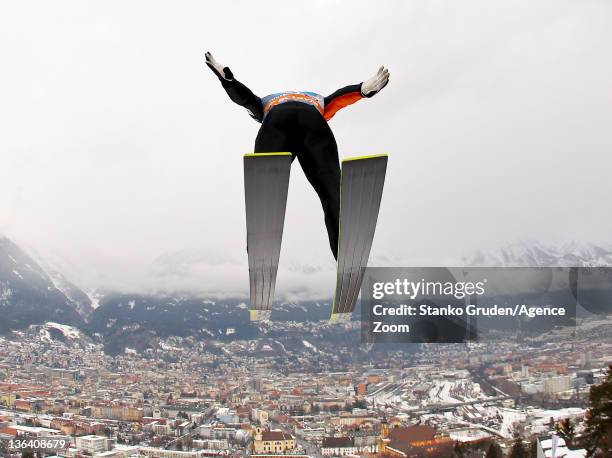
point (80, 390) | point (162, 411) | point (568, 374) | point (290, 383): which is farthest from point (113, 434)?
point (568, 374)

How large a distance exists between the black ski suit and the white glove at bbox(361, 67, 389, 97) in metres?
0.63

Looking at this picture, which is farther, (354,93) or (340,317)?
(354,93)

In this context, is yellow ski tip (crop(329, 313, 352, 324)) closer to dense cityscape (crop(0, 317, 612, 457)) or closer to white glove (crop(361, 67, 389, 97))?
white glove (crop(361, 67, 389, 97))

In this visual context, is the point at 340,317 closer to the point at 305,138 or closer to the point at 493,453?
the point at 305,138

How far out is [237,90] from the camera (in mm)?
7785

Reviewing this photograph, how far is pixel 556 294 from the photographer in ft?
86.2

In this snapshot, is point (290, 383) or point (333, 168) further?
point (290, 383)

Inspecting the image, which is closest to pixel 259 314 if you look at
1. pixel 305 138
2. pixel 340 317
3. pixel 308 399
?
pixel 340 317

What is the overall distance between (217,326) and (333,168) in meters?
189

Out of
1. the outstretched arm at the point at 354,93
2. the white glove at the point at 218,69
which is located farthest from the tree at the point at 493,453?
the white glove at the point at 218,69

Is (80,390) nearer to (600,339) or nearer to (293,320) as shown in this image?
(293,320)

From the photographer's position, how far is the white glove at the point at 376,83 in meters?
8.02

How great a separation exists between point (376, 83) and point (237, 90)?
5.36ft

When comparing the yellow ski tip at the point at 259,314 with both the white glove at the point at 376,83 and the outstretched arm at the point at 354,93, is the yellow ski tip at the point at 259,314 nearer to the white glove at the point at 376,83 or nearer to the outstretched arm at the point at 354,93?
the outstretched arm at the point at 354,93
